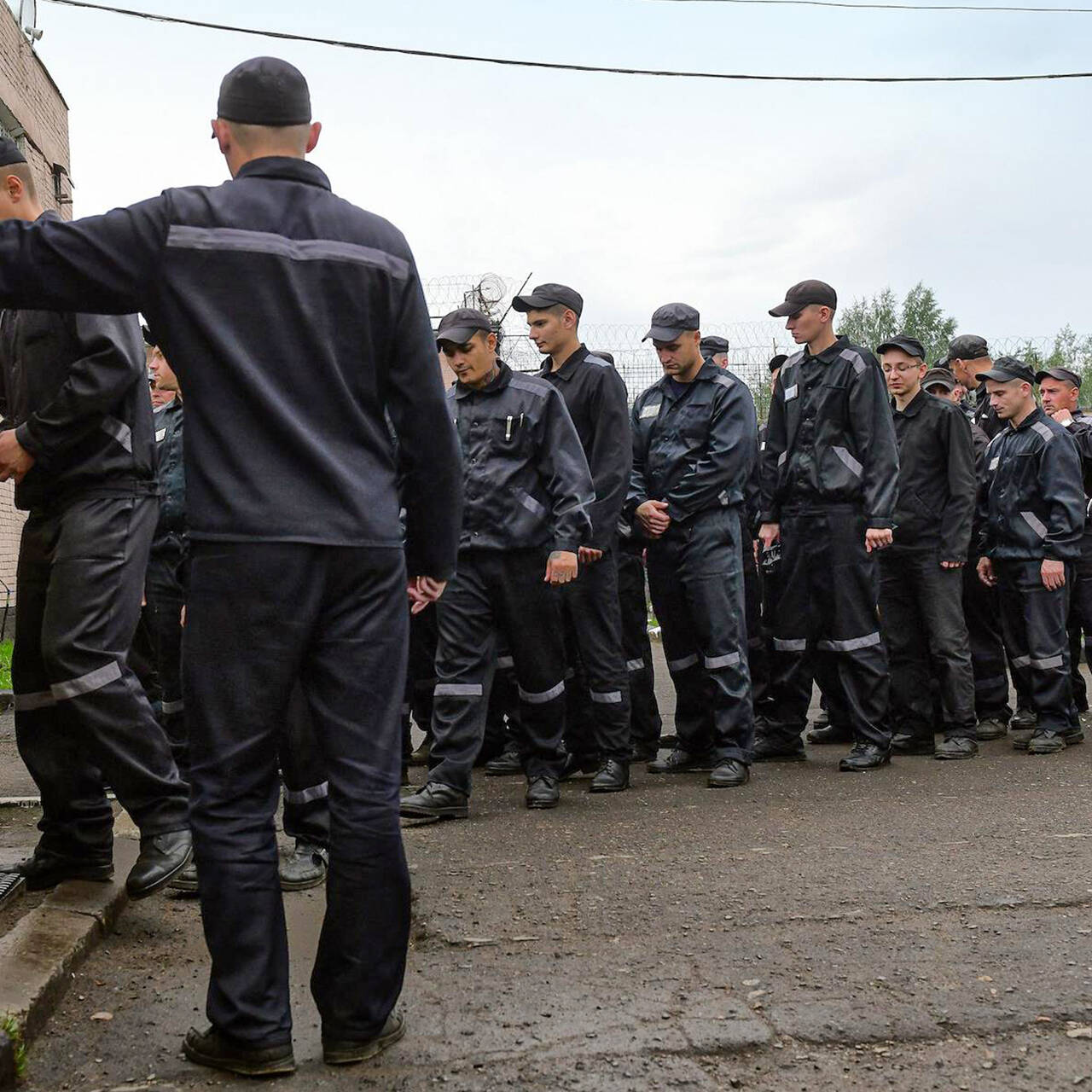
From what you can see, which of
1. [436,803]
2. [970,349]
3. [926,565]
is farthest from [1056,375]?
[436,803]

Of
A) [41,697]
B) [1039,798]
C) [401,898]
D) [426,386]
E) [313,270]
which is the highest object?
[313,270]

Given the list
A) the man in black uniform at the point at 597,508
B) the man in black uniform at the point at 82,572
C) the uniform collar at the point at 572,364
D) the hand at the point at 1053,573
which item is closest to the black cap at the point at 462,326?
the man in black uniform at the point at 597,508

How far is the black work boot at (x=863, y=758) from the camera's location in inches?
277

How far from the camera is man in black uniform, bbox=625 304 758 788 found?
6824mm

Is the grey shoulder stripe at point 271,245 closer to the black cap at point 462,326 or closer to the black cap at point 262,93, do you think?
the black cap at point 262,93

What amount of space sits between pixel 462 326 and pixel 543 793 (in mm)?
2055

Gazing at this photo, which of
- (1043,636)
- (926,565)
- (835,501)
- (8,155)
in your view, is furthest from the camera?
(1043,636)

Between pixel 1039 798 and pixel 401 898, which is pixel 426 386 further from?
pixel 1039 798

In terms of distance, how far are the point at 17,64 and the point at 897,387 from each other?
464 inches

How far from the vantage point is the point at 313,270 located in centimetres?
311

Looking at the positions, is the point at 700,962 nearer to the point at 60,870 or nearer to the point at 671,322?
the point at 60,870

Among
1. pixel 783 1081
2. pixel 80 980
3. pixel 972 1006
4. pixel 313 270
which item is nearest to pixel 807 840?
pixel 972 1006

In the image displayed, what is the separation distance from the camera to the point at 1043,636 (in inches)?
306

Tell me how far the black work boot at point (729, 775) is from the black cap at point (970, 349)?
4192mm
